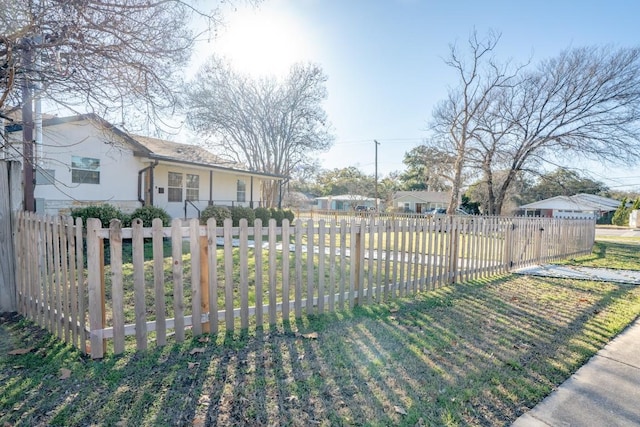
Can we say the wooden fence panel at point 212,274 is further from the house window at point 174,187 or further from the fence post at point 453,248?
the house window at point 174,187

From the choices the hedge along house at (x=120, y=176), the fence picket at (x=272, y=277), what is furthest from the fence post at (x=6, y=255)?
the hedge along house at (x=120, y=176)

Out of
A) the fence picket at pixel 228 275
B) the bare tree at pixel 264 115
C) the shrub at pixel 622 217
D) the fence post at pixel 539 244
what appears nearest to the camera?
the fence picket at pixel 228 275

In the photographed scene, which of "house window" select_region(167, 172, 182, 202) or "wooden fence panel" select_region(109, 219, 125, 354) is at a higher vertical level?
"house window" select_region(167, 172, 182, 202)

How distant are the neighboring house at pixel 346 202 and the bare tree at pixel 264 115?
18.7 meters

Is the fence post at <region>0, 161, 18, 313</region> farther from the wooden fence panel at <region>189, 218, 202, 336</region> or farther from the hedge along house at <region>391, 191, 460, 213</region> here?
the hedge along house at <region>391, 191, 460, 213</region>

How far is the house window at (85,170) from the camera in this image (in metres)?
12.2

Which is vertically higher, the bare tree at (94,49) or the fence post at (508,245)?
the bare tree at (94,49)

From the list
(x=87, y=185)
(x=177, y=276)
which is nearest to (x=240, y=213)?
(x=87, y=185)

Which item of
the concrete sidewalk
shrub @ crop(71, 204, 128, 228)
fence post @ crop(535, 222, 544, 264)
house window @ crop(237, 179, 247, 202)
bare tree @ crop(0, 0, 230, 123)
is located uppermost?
bare tree @ crop(0, 0, 230, 123)

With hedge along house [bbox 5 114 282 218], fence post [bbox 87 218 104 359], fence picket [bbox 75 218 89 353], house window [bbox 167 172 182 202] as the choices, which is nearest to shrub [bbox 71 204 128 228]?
hedge along house [bbox 5 114 282 218]

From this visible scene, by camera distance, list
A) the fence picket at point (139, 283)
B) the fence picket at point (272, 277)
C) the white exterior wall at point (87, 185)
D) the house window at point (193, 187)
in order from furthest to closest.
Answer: the house window at point (193, 187) < the white exterior wall at point (87, 185) < the fence picket at point (272, 277) < the fence picket at point (139, 283)

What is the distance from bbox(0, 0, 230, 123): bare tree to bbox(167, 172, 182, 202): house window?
1163 centimetres

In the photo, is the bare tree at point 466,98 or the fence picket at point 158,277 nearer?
the fence picket at point 158,277

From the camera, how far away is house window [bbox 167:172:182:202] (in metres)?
16.0
